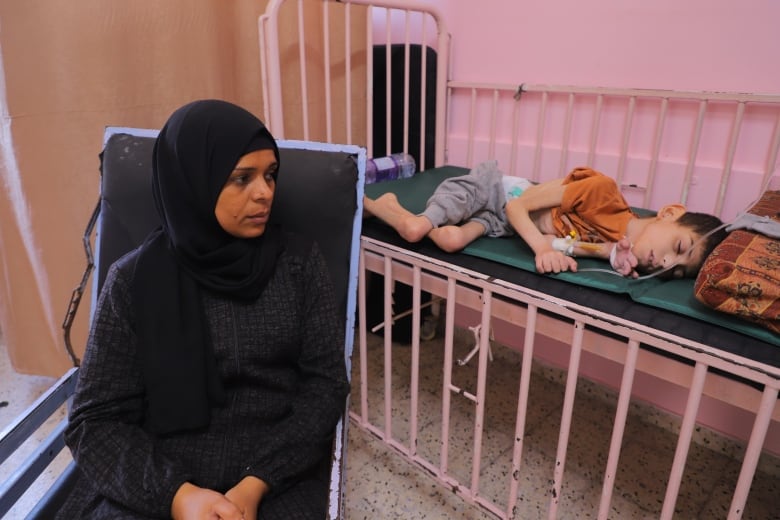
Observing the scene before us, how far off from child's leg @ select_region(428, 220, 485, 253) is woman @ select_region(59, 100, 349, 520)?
47 cm

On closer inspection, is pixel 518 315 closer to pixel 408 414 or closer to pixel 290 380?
pixel 290 380

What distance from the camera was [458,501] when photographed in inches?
56.3

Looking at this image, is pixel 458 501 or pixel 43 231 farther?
pixel 43 231

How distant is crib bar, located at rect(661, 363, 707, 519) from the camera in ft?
2.83

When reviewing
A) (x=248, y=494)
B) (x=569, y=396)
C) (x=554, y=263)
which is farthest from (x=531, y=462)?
(x=248, y=494)

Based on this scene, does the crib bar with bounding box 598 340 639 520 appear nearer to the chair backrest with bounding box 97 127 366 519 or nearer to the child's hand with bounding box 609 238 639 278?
the child's hand with bounding box 609 238 639 278

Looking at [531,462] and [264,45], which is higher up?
[264,45]

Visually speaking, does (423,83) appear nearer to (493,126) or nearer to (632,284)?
(493,126)

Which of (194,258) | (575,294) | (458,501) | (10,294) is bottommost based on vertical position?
(458,501)

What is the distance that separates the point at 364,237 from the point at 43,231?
999 millimetres

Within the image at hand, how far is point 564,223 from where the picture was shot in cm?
139

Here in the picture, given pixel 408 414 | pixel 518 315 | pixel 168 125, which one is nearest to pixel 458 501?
pixel 408 414

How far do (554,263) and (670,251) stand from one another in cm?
25

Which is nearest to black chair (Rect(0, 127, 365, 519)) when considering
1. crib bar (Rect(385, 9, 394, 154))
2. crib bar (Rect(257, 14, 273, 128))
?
crib bar (Rect(257, 14, 273, 128))
